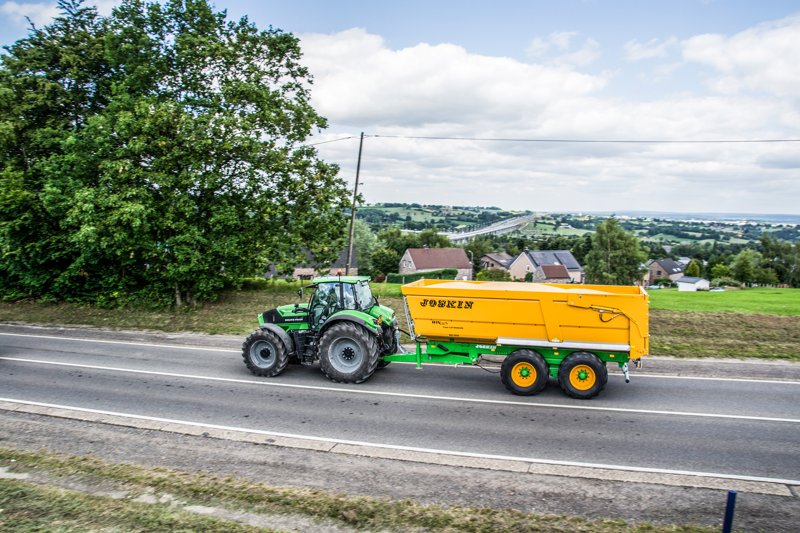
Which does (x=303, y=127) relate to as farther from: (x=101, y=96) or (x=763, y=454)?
(x=763, y=454)

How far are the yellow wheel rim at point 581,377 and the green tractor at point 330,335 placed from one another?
13.6ft

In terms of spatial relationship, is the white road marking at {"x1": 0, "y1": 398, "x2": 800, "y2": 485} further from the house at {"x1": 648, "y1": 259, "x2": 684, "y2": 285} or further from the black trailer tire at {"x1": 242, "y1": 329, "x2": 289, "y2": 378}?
the house at {"x1": 648, "y1": 259, "x2": 684, "y2": 285}

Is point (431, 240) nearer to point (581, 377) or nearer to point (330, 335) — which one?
point (330, 335)

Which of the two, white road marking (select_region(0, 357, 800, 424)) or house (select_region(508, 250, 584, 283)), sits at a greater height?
house (select_region(508, 250, 584, 283))

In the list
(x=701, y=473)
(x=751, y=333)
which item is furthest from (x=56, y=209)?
(x=751, y=333)

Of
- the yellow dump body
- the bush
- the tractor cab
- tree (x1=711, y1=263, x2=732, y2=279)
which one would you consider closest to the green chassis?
the yellow dump body

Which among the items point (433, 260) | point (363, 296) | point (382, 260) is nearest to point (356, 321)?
point (363, 296)

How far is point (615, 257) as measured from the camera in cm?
6375

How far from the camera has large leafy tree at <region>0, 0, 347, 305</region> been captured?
18781 mm

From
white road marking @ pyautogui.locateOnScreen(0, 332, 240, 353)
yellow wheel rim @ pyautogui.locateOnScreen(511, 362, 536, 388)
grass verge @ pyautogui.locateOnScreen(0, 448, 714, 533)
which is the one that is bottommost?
grass verge @ pyautogui.locateOnScreen(0, 448, 714, 533)

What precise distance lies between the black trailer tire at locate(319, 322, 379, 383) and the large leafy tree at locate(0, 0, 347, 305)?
29.1 feet

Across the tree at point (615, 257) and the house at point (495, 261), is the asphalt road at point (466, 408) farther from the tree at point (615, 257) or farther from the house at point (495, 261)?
the house at point (495, 261)

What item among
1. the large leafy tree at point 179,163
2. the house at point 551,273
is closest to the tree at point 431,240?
the house at point 551,273

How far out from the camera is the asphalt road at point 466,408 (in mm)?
8820
